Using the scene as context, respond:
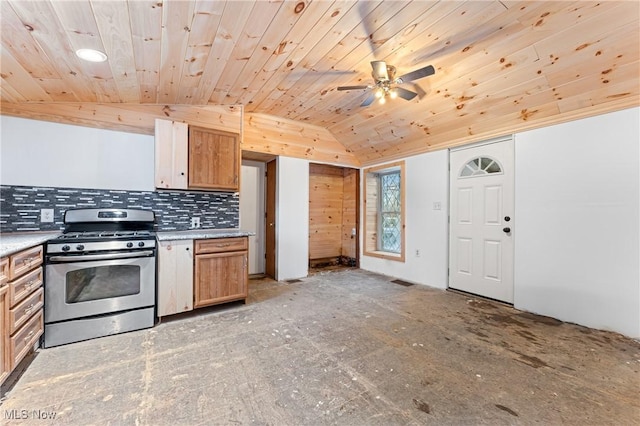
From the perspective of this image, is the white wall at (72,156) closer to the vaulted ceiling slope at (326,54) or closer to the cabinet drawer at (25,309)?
the vaulted ceiling slope at (326,54)

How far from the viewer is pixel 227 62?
8.04 feet

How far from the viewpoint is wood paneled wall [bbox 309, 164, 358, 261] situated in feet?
18.6

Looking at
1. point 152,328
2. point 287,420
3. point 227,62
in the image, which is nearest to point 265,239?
point 152,328

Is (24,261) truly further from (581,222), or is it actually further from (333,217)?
(581,222)

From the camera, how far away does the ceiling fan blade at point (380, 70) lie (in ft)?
7.68

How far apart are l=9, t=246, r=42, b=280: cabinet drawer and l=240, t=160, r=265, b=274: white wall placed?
107 inches

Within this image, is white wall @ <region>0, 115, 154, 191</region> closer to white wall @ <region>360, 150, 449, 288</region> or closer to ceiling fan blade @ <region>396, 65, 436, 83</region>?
ceiling fan blade @ <region>396, 65, 436, 83</region>

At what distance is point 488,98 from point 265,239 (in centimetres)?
382

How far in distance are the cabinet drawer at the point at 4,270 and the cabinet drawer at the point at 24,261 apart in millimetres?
44

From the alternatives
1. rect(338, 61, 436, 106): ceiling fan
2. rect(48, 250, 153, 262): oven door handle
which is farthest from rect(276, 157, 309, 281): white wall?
rect(48, 250, 153, 262): oven door handle

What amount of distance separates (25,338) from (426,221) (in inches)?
177

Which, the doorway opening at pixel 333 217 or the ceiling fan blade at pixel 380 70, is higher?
the ceiling fan blade at pixel 380 70

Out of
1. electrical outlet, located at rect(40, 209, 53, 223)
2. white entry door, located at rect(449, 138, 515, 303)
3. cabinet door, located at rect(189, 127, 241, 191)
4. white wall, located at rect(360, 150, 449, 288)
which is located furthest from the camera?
white wall, located at rect(360, 150, 449, 288)

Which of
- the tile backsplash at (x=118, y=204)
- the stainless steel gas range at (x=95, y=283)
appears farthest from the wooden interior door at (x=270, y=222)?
the stainless steel gas range at (x=95, y=283)
